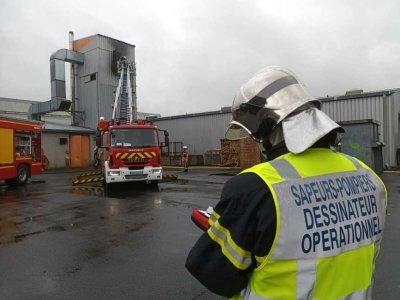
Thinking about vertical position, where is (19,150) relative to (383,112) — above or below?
below

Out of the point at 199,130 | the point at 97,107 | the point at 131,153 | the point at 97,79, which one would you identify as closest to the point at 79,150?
the point at 97,107

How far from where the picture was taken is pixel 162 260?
5.42 meters

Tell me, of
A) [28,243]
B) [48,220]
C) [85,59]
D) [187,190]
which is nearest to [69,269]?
[28,243]

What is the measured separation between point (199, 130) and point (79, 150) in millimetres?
10675

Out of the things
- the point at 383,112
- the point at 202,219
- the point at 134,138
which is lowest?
the point at 202,219

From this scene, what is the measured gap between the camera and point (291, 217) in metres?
1.44

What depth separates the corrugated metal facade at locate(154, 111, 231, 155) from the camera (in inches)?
1163

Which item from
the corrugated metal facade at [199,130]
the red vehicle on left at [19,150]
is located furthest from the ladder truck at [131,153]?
the corrugated metal facade at [199,130]

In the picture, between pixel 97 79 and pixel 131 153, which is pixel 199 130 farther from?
pixel 131 153

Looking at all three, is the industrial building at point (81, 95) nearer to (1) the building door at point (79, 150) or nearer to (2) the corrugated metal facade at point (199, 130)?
(1) the building door at point (79, 150)

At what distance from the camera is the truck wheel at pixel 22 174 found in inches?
680

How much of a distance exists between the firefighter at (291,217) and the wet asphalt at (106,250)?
2833 mm

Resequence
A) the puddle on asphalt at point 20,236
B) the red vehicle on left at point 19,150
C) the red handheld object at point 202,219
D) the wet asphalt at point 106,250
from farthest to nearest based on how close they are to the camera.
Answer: the red vehicle on left at point 19,150 < the puddle on asphalt at point 20,236 < the wet asphalt at point 106,250 < the red handheld object at point 202,219

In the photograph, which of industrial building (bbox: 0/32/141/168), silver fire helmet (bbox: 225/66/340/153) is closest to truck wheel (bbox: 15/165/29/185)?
industrial building (bbox: 0/32/141/168)
